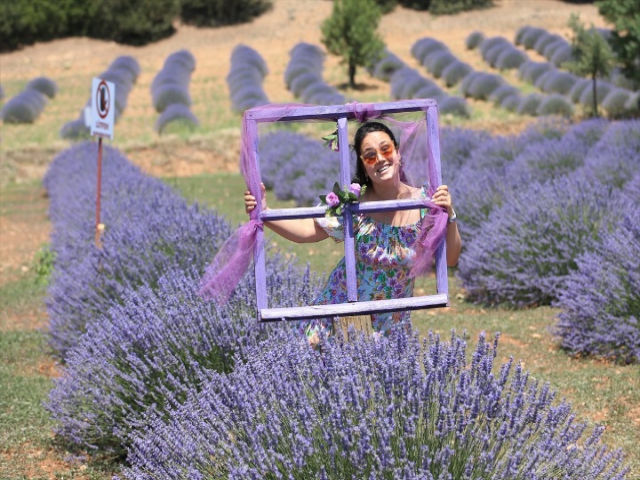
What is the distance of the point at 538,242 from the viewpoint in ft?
25.0

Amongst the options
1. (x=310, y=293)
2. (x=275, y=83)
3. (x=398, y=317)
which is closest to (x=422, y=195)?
(x=398, y=317)

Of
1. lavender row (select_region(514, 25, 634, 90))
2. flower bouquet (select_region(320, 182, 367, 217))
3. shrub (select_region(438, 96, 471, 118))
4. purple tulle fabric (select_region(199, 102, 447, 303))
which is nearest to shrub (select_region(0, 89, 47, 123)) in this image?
shrub (select_region(438, 96, 471, 118))

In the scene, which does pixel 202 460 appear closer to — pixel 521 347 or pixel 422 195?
pixel 422 195

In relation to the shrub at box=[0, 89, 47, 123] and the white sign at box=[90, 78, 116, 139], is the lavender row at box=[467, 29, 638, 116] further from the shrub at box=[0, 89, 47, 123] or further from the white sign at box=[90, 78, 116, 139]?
the white sign at box=[90, 78, 116, 139]

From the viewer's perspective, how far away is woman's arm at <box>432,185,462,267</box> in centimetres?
350

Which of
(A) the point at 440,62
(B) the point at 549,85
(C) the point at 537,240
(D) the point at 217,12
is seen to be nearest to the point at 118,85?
(A) the point at 440,62

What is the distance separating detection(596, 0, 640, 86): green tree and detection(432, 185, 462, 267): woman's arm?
56.3ft

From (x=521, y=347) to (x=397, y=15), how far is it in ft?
114

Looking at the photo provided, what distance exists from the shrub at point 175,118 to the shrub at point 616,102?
984 centimetres

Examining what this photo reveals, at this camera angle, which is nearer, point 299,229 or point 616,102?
point 299,229

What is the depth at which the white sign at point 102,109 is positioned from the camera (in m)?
7.93

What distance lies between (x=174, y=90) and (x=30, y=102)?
12.9ft

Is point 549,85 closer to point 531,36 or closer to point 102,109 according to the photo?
point 531,36

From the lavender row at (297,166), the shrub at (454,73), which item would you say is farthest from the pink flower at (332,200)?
the shrub at (454,73)
